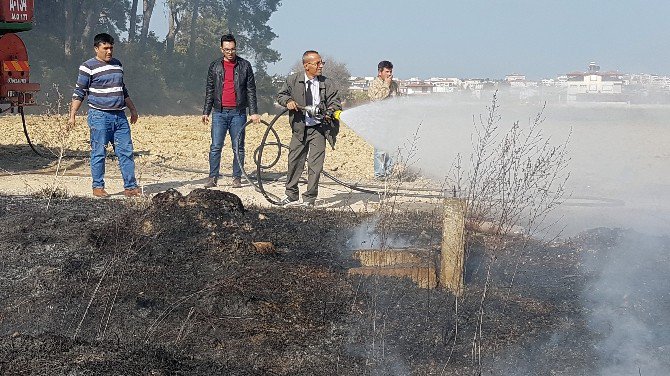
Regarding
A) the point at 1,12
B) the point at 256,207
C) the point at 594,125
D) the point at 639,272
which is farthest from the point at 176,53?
the point at 639,272

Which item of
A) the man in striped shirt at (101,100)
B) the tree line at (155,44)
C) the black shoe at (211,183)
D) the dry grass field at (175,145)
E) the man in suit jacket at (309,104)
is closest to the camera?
the man in suit jacket at (309,104)

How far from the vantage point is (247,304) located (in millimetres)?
5496

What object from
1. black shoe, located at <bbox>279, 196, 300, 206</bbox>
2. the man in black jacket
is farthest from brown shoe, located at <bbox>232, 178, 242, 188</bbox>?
black shoe, located at <bbox>279, 196, 300, 206</bbox>

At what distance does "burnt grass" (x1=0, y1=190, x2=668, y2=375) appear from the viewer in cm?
467

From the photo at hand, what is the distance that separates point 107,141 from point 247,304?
15.9ft

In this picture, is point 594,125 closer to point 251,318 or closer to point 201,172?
point 201,172

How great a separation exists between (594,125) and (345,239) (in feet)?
46.5

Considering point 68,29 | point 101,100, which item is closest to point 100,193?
point 101,100

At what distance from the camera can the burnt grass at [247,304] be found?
184 inches

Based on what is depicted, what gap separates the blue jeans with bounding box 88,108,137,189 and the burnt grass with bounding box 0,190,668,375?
1793mm

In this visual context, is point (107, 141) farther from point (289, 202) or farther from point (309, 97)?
point (309, 97)

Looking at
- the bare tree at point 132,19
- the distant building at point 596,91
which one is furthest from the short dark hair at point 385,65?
the bare tree at point 132,19

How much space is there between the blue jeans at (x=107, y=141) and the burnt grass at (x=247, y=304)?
70.6 inches

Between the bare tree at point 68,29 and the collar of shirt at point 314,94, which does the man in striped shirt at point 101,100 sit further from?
the bare tree at point 68,29
